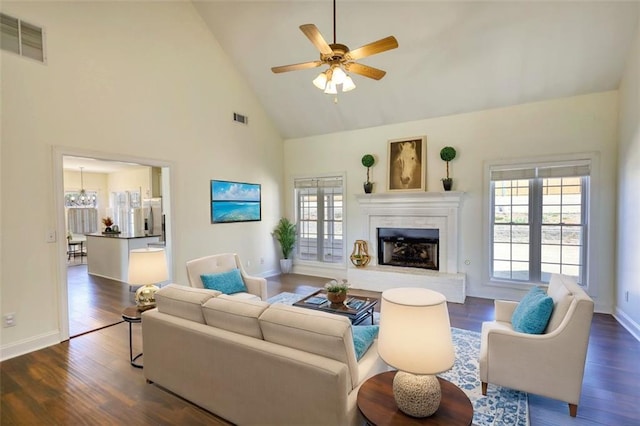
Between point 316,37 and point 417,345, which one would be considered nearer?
point 417,345

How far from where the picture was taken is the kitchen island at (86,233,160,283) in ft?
20.2

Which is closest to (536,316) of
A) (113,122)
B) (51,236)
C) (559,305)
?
(559,305)

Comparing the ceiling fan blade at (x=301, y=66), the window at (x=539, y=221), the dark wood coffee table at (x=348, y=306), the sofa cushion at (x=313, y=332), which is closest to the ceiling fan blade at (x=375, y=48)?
the ceiling fan blade at (x=301, y=66)

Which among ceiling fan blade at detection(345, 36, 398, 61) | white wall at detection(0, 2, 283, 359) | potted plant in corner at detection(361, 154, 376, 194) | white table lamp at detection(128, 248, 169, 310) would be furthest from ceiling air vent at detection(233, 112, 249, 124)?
white table lamp at detection(128, 248, 169, 310)

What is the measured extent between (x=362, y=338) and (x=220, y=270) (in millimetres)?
2489

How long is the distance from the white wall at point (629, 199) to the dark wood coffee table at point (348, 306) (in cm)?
319

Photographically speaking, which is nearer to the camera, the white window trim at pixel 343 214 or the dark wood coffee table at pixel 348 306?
the dark wood coffee table at pixel 348 306

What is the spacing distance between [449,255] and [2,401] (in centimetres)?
579

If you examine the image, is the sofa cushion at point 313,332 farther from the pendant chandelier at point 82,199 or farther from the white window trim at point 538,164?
the pendant chandelier at point 82,199

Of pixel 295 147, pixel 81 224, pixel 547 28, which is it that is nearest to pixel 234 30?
pixel 295 147

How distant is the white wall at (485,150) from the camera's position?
441 cm

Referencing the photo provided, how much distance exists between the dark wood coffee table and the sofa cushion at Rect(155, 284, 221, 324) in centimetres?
138

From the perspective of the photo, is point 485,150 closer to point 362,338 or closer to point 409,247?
point 409,247

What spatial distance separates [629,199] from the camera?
152 inches
